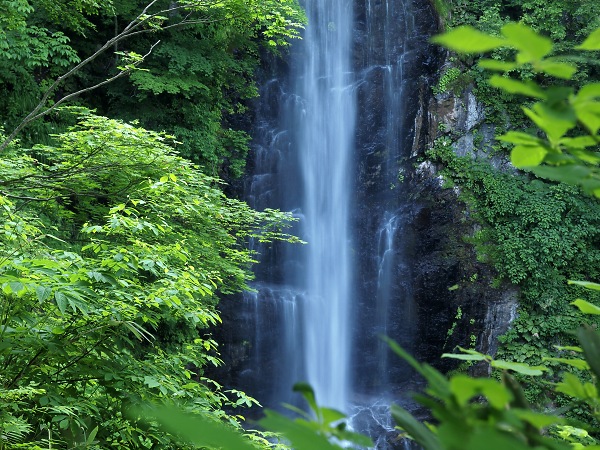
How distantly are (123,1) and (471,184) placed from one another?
8401 millimetres

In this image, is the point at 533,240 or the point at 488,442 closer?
the point at 488,442

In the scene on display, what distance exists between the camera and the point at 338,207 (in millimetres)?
13523

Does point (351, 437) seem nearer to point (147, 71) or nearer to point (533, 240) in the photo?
point (147, 71)

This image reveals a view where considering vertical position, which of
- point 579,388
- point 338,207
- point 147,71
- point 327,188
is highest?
point 147,71

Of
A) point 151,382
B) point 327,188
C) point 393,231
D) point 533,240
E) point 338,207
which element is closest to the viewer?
point 151,382

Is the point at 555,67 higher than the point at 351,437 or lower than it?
higher

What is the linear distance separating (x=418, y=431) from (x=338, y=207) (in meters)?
13.1

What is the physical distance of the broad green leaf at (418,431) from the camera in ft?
1.34

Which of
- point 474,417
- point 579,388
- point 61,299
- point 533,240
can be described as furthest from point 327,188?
point 474,417

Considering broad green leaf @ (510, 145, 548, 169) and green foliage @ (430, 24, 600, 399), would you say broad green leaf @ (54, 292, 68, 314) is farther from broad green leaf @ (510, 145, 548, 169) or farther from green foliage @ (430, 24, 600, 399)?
green foliage @ (430, 24, 600, 399)

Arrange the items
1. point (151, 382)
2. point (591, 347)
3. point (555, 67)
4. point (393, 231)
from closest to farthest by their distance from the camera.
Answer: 1. point (555, 67)
2. point (591, 347)
3. point (151, 382)
4. point (393, 231)

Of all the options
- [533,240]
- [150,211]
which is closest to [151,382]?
[150,211]

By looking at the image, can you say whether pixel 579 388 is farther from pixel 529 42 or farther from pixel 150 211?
pixel 150 211

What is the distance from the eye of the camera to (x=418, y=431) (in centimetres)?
42
